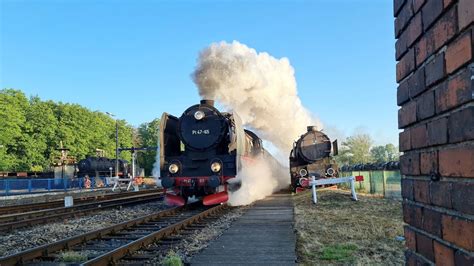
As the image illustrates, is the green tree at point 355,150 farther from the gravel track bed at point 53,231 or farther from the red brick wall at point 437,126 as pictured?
the red brick wall at point 437,126

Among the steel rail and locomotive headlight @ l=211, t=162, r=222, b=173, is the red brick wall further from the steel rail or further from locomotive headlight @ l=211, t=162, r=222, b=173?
locomotive headlight @ l=211, t=162, r=222, b=173

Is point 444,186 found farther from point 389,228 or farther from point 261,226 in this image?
point 261,226

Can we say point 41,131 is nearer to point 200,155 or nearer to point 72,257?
point 200,155

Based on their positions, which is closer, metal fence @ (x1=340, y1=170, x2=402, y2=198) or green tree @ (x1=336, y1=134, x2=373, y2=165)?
metal fence @ (x1=340, y1=170, x2=402, y2=198)

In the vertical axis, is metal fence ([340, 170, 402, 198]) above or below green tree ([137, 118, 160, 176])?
below

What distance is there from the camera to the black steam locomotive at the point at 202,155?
14.3 meters

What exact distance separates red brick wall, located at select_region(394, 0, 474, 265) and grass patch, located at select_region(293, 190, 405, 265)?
3.89 meters

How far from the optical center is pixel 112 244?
25.3ft

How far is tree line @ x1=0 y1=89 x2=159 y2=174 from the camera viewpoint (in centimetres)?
5497

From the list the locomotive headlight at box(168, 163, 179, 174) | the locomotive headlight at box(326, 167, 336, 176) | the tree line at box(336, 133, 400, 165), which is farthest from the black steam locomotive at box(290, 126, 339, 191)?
the tree line at box(336, 133, 400, 165)

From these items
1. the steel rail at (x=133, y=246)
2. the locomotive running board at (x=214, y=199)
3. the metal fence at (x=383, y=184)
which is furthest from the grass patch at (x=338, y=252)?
the metal fence at (x=383, y=184)

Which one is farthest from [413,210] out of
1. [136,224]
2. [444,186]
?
[136,224]

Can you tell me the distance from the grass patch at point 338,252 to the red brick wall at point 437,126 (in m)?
4.07

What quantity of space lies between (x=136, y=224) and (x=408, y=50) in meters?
9.06
